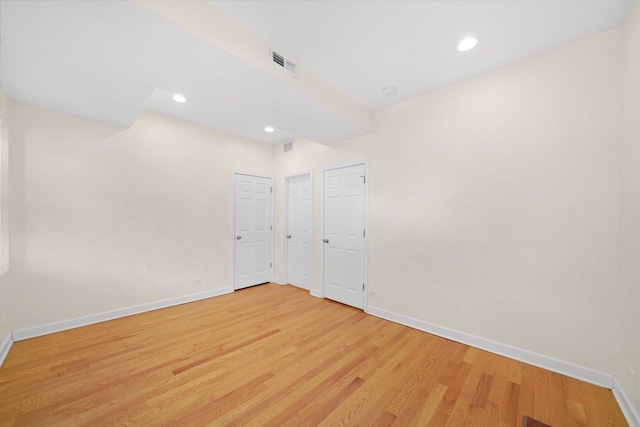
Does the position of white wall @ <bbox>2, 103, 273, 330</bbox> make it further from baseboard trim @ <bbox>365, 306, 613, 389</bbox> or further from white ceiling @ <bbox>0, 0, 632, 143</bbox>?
baseboard trim @ <bbox>365, 306, 613, 389</bbox>

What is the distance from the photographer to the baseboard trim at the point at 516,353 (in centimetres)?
186

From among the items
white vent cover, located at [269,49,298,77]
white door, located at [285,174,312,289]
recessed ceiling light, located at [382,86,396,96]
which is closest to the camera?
white vent cover, located at [269,49,298,77]

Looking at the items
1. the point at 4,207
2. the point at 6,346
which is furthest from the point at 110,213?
the point at 6,346

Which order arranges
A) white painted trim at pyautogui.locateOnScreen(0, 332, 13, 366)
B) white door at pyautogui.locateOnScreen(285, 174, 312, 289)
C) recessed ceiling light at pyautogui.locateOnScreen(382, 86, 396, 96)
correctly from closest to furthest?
white painted trim at pyautogui.locateOnScreen(0, 332, 13, 366) < recessed ceiling light at pyautogui.locateOnScreen(382, 86, 396, 96) < white door at pyautogui.locateOnScreen(285, 174, 312, 289)

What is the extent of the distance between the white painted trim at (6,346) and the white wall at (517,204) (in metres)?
4.00

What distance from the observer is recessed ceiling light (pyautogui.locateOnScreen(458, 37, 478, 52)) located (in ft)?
6.36

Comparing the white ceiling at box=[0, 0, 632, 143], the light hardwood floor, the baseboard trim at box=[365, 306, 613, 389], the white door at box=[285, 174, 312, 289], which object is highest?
the white ceiling at box=[0, 0, 632, 143]

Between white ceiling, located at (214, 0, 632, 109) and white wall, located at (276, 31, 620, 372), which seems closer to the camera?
white ceiling, located at (214, 0, 632, 109)

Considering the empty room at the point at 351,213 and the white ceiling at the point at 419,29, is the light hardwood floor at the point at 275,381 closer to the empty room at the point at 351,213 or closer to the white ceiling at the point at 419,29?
the empty room at the point at 351,213

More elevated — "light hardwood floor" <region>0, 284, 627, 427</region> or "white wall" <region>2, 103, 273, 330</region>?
"white wall" <region>2, 103, 273, 330</region>

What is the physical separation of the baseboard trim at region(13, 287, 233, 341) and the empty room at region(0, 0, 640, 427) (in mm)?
28

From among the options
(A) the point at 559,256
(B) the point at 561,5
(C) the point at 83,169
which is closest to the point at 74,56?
(C) the point at 83,169

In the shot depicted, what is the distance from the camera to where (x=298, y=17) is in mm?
1731

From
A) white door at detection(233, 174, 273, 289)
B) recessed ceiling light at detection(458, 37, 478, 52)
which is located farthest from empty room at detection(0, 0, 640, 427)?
white door at detection(233, 174, 273, 289)
